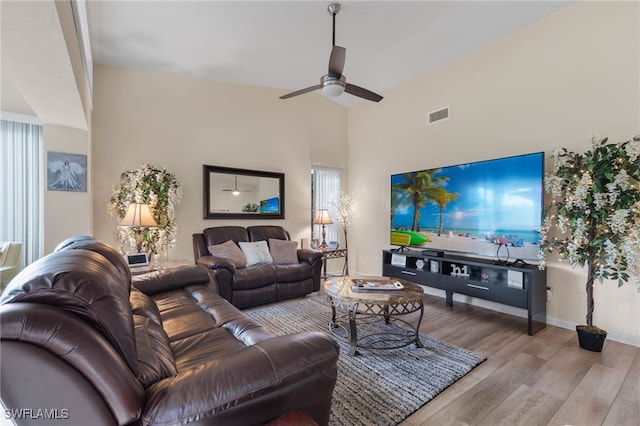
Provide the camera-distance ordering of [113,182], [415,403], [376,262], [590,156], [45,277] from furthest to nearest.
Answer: [376,262] < [113,182] < [590,156] < [415,403] < [45,277]

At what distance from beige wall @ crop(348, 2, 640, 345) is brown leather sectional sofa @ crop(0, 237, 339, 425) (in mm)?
3191

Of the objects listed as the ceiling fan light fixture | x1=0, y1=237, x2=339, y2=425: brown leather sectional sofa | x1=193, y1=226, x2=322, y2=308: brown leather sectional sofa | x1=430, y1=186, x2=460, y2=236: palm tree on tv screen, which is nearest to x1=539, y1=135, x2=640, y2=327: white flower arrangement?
x1=430, y1=186, x2=460, y2=236: palm tree on tv screen

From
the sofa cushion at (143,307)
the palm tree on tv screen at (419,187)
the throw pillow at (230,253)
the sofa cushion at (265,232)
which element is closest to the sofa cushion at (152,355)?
the sofa cushion at (143,307)

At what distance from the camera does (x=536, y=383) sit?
6.86ft

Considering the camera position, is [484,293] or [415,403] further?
[484,293]

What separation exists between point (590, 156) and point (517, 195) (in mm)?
750

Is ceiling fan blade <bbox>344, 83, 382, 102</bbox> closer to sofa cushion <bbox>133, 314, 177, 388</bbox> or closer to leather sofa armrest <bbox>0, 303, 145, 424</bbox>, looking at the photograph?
sofa cushion <bbox>133, 314, 177, 388</bbox>

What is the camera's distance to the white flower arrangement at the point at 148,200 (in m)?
3.73

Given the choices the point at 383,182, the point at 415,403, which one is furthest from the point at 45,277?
the point at 383,182

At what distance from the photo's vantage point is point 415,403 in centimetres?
186

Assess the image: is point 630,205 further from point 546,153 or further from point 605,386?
point 605,386

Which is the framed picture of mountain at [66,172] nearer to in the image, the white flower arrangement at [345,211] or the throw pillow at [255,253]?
Result: the throw pillow at [255,253]

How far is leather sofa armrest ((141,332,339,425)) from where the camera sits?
3.05 feet

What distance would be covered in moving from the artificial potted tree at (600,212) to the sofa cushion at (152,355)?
3.20m
